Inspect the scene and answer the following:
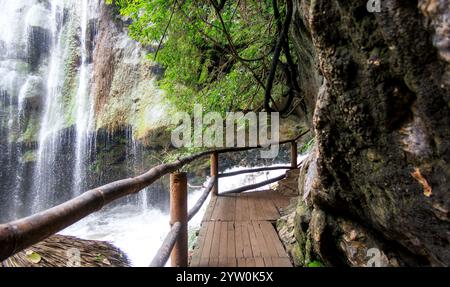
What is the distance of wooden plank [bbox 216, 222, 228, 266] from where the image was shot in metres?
2.72

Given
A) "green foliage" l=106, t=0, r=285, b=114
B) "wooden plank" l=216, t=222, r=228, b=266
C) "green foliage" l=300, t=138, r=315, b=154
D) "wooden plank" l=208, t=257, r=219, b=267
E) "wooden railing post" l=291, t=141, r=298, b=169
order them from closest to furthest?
"wooden plank" l=208, t=257, r=219, b=267
"wooden plank" l=216, t=222, r=228, b=266
"green foliage" l=106, t=0, r=285, b=114
"wooden railing post" l=291, t=141, r=298, b=169
"green foliage" l=300, t=138, r=315, b=154

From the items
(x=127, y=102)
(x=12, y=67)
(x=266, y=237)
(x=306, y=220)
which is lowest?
(x=266, y=237)

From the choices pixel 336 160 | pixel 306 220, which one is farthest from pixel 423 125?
pixel 306 220

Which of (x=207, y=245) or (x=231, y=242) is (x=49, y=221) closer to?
(x=207, y=245)

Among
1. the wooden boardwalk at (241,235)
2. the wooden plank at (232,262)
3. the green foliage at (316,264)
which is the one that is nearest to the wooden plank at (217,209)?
the wooden boardwalk at (241,235)

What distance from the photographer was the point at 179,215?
2.19m

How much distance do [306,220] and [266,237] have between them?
683 millimetres

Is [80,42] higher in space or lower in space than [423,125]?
higher

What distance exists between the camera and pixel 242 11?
16.9 ft

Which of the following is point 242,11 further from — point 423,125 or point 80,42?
point 80,42

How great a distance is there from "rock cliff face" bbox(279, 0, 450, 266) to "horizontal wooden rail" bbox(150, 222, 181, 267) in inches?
41.3

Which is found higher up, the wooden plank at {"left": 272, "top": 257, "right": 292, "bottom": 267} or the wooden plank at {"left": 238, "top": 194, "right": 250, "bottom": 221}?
the wooden plank at {"left": 238, "top": 194, "right": 250, "bottom": 221}

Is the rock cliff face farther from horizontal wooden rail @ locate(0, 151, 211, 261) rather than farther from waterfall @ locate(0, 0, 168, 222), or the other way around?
waterfall @ locate(0, 0, 168, 222)

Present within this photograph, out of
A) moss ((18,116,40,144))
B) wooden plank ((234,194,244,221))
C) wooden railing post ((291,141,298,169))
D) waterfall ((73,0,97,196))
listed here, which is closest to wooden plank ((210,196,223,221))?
wooden plank ((234,194,244,221))
